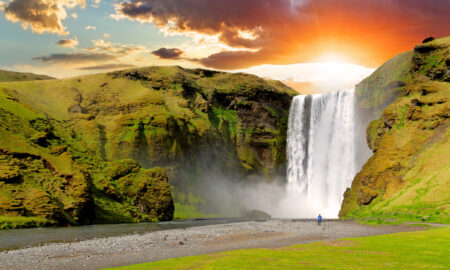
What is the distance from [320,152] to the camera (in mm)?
113250

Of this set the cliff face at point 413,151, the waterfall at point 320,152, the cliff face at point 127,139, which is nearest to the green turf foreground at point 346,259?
the cliff face at point 413,151

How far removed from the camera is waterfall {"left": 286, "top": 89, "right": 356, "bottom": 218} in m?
101

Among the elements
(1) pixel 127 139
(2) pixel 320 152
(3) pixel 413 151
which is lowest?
(3) pixel 413 151

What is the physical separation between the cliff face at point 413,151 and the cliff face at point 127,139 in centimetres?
4350

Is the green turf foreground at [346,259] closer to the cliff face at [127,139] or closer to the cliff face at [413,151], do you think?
the cliff face at [413,151]

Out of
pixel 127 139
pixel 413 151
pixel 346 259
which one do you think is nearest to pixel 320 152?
pixel 413 151

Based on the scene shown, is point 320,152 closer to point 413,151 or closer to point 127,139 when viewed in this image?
point 413,151

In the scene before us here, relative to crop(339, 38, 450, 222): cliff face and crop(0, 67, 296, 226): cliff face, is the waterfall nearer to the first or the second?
crop(0, 67, 296, 226): cliff face

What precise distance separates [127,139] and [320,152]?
2290 inches

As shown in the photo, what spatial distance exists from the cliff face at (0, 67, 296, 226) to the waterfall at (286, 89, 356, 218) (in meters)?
14.4

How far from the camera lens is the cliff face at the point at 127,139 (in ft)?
213

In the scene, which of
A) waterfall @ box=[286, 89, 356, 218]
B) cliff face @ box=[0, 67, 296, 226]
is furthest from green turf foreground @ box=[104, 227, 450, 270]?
waterfall @ box=[286, 89, 356, 218]

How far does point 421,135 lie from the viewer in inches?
2682

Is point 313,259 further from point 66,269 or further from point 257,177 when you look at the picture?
point 257,177
